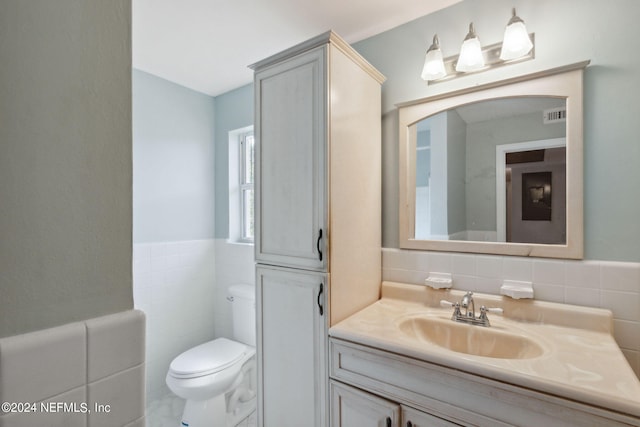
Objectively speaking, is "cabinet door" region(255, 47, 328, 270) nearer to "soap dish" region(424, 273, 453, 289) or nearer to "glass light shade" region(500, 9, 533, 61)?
"soap dish" region(424, 273, 453, 289)

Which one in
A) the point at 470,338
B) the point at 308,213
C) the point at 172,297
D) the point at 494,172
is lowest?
the point at 172,297

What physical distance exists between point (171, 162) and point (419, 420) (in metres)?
2.34

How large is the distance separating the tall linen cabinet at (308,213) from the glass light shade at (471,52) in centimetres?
44

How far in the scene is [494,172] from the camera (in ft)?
4.81

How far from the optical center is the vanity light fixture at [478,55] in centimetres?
131

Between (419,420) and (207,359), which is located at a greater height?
(419,420)

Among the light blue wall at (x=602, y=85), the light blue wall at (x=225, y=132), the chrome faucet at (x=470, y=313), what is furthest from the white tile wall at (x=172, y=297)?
the light blue wall at (x=602, y=85)

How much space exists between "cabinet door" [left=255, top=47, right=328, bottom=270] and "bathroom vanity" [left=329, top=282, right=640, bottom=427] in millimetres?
428

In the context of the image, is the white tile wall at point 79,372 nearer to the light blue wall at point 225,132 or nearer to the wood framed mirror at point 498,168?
the wood framed mirror at point 498,168

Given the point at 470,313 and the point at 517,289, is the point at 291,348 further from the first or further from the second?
the point at 517,289

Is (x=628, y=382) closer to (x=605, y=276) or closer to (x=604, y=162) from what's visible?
(x=605, y=276)

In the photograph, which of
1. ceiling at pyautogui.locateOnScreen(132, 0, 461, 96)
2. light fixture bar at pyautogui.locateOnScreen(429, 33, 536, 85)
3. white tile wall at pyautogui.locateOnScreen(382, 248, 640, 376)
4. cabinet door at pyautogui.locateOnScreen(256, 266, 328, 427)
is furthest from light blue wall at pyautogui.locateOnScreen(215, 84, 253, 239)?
white tile wall at pyautogui.locateOnScreen(382, 248, 640, 376)

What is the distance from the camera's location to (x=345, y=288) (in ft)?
4.58

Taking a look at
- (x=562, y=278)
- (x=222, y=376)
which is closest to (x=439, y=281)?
(x=562, y=278)
